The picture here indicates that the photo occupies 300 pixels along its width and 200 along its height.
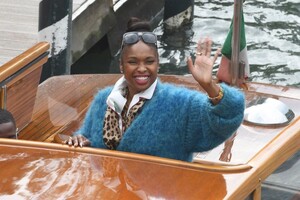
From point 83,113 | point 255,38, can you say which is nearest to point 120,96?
point 83,113

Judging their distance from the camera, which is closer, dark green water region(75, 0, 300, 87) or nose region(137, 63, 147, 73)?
nose region(137, 63, 147, 73)

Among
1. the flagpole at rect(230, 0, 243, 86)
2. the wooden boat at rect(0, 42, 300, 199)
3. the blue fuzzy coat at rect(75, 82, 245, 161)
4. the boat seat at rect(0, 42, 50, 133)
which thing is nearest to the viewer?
the wooden boat at rect(0, 42, 300, 199)

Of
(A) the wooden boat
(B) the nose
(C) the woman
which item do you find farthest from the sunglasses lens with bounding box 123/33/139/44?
(A) the wooden boat

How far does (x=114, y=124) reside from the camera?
3807 mm

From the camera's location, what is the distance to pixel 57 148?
11.6 ft

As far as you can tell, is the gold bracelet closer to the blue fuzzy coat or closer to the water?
the blue fuzzy coat

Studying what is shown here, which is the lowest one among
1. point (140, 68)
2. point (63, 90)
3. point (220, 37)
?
point (220, 37)

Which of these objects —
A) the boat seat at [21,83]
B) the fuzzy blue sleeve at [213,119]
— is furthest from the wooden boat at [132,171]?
the boat seat at [21,83]

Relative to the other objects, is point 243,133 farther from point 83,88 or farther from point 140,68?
point 83,88

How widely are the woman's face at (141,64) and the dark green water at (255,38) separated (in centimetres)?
599

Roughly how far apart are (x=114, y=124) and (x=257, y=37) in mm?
7477

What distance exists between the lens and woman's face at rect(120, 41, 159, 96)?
146 inches

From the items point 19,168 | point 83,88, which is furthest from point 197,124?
point 83,88

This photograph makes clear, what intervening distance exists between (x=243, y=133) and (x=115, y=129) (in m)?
0.76
